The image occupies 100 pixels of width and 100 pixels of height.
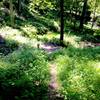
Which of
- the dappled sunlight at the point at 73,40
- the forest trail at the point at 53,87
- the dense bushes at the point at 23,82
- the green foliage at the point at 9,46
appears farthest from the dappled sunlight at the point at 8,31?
the dense bushes at the point at 23,82

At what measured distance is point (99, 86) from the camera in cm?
1354

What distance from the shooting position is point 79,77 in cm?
1411


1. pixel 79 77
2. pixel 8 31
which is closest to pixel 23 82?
pixel 79 77

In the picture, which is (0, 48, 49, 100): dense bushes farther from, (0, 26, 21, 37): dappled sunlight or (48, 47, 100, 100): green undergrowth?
(0, 26, 21, 37): dappled sunlight

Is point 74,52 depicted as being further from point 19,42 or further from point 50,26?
point 50,26

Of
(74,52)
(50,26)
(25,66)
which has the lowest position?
(50,26)

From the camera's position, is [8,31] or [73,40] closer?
[8,31]

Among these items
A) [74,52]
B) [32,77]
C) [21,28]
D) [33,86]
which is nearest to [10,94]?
[33,86]

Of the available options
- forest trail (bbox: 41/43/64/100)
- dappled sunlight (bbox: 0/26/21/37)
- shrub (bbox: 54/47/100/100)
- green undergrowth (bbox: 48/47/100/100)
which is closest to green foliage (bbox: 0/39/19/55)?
dappled sunlight (bbox: 0/26/21/37)

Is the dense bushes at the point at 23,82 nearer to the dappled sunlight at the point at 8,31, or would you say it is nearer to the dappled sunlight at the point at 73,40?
the dappled sunlight at the point at 8,31

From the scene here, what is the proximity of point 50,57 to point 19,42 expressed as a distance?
7056mm

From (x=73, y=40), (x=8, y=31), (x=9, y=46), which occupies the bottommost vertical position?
(x=73, y=40)

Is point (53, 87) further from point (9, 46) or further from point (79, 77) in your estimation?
point (9, 46)

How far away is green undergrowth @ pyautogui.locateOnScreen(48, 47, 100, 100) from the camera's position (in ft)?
40.9
